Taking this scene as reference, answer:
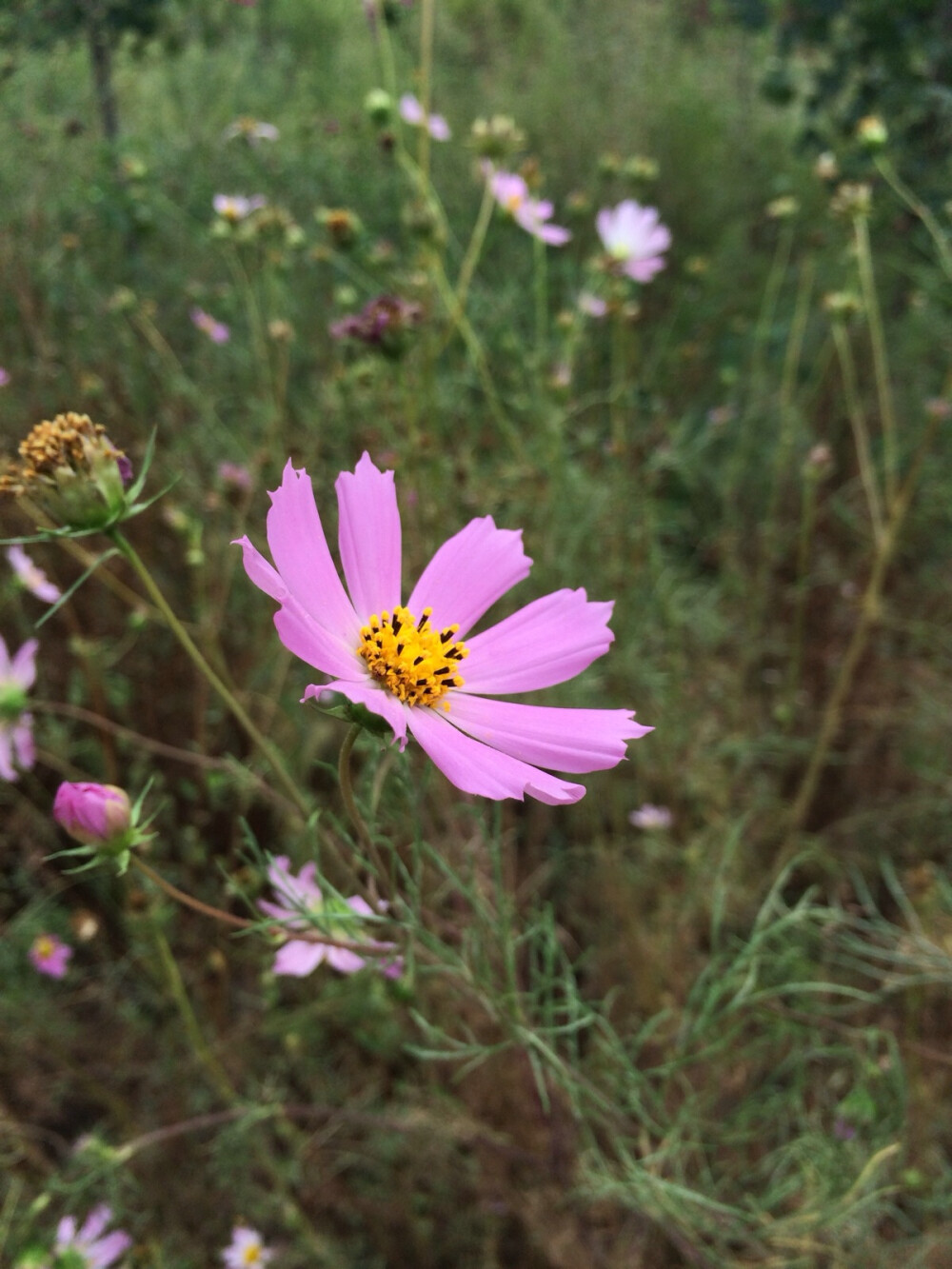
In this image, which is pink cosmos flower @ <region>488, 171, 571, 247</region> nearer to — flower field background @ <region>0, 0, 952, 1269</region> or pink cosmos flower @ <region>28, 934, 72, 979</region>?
flower field background @ <region>0, 0, 952, 1269</region>

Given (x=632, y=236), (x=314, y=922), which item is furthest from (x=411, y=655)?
(x=632, y=236)

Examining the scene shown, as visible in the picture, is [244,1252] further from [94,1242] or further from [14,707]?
[14,707]

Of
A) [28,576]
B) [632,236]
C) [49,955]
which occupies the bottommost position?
[49,955]

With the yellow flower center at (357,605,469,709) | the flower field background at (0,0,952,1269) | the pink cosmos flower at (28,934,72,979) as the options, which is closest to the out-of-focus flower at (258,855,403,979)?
the flower field background at (0,0,952,1269)

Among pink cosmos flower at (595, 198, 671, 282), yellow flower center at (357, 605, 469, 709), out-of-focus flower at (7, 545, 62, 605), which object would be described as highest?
pink cosmos flower at (595, 198, 671, 282)

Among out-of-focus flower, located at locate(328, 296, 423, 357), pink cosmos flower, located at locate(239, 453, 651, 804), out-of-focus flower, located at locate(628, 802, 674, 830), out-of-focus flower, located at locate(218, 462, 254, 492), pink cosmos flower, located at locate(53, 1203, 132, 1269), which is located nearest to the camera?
pink cosmos flower, located at locate(239, 453, 651, 804)

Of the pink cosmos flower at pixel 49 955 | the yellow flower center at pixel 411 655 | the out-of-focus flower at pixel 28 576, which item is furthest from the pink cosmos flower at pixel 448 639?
the pink cosmos flower at pixel 49 955
